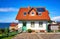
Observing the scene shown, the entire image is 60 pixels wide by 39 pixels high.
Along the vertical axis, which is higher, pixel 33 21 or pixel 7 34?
pixel 33 21

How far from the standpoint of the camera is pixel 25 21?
1328 inches

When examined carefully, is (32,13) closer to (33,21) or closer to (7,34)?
(33,21)

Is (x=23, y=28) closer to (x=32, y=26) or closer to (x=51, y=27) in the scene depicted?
(x=32, y=26)

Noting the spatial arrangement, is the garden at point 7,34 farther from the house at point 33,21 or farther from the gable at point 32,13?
the gable at point 32,13

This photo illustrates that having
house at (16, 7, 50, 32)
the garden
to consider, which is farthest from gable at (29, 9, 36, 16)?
the garden

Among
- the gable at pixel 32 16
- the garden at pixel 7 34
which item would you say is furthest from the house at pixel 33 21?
the garden at pixel 7 34

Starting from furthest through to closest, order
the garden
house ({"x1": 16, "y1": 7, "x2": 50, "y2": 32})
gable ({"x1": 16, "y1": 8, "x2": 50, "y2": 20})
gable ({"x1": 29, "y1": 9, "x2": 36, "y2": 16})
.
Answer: gable ({"x1": 29, "y1": 9, "x2": 36, "y2": 16}) < gable ({"x1": 16, "y1": 8, "x2": 50, "y2": 20}) < house ({"x1": 16, "y1": 7, "x2": 50, "y2": 32}) < the garden

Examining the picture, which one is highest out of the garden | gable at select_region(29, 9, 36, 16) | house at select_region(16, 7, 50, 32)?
gable at select_region(29, 9, 36, 16)

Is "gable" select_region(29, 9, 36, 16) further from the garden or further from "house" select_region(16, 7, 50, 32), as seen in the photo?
the garden

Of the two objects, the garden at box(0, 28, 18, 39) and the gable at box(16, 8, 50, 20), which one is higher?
the gable at box(16, 8, 50, 20)

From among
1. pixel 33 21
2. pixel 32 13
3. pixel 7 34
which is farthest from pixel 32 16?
pixel 7 34

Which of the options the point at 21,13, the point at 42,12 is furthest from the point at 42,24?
the point at 21,13

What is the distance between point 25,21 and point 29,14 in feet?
6.06

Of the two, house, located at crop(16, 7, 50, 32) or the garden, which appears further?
house, located at crop(16, 7, 50, 32)
